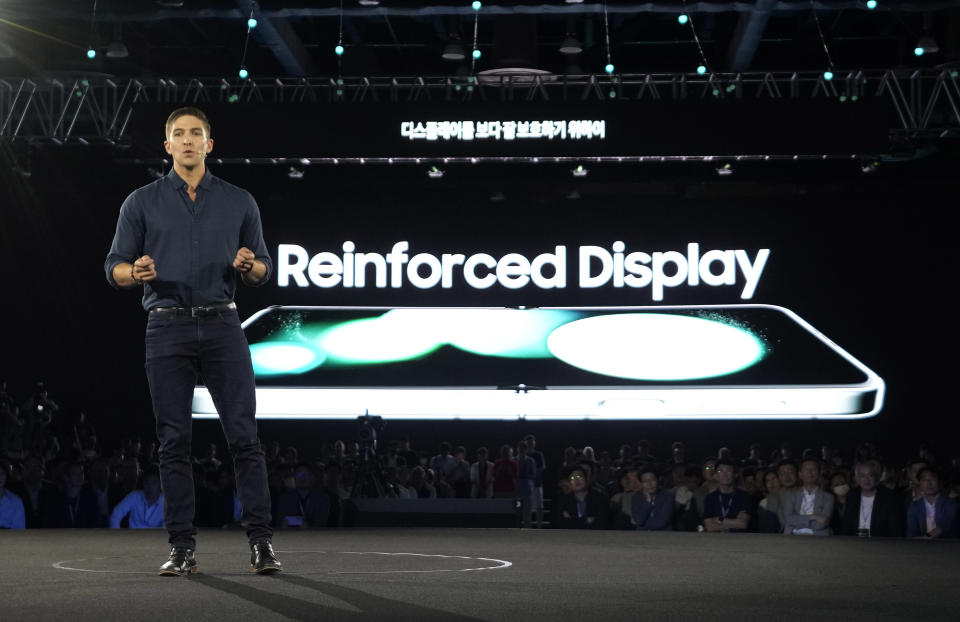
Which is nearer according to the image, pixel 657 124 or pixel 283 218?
pixel 657 124

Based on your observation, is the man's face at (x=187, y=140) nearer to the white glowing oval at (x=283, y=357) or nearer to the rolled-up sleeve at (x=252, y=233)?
the rolled-up sleeve at (x=252, y=233)

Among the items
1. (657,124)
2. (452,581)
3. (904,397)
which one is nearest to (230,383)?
(452,581)

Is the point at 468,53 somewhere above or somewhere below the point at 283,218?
above

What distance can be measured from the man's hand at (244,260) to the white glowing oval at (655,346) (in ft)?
27.4

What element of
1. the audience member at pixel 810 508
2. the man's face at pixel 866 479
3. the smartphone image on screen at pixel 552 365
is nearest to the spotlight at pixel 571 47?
the smartphone image on screen at pixel 552 365

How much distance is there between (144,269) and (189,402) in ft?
1.34

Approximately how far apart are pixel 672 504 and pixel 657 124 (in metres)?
3.88

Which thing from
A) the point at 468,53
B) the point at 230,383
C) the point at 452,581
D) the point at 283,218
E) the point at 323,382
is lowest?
the point at 452,581

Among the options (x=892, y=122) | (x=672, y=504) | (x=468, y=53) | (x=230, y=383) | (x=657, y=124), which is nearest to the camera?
(x=230, y=383)

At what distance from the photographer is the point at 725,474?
7.09 meters

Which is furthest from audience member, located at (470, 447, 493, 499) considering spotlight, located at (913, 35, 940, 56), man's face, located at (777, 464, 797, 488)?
spotlight, located at (913, 35, 940, 56)

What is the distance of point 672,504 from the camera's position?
7.16 m

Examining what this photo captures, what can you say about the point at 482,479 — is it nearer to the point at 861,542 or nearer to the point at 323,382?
the point at 323,382

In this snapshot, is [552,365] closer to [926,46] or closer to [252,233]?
[926,46]
